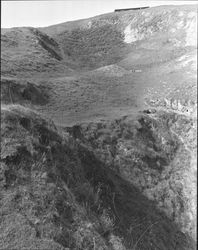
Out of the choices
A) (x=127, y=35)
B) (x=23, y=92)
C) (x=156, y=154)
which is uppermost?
(x=127, y=35)

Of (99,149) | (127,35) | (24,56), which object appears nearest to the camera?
(99,149)

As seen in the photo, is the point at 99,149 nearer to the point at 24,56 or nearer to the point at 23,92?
the point at 23,92

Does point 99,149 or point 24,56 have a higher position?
point 24,56

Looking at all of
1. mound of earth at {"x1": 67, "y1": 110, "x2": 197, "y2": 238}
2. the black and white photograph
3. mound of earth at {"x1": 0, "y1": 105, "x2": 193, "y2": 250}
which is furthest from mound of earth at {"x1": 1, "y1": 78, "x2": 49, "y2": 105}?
mound of earth at {"x1": 0, "y1": 105, "x2": 193, "y2": 250}

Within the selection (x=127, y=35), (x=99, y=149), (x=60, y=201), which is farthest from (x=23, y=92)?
(x=127, y=35)

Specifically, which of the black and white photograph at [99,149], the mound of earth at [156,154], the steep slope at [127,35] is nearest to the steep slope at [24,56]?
the black and white photograph at [99,149]

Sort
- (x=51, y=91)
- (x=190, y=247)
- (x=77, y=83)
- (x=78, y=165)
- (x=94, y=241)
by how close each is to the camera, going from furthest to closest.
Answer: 1. (x=77, y=83)
2. (x=51, y=91)
3. (x=190, y=247)
4. (x=78, y=165)
5. (x=94, y=241)

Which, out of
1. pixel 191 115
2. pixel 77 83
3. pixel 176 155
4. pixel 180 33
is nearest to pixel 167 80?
pixel 191 115

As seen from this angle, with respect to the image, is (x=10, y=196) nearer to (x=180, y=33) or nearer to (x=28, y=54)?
(x=28, y=54)
